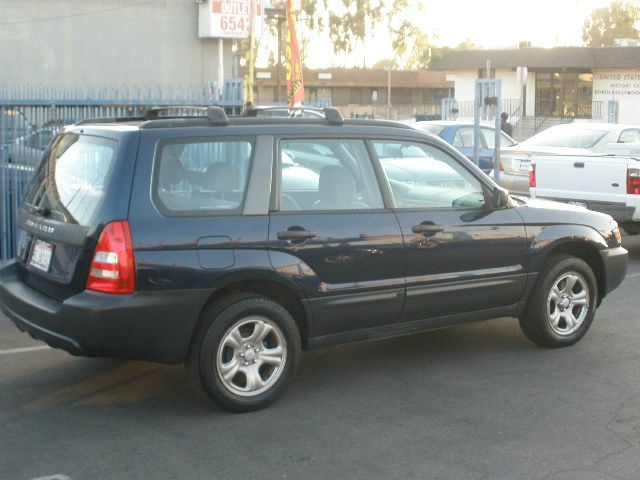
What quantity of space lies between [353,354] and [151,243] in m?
2.32

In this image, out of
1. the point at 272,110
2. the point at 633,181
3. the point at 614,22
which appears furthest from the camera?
the point at 614,22

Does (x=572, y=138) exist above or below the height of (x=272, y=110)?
below

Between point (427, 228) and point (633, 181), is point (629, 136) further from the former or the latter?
point (427, 228)

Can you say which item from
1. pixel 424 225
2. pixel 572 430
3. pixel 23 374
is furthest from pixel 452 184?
pixel 23 374

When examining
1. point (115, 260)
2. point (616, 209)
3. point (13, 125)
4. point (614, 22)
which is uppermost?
point (614, 22)

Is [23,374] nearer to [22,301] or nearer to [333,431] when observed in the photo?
[22,301]

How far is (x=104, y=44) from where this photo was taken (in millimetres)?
25844

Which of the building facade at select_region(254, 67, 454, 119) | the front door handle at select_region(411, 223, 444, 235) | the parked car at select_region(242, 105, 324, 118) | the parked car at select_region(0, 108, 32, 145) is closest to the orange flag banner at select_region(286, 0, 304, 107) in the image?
the parked car at select_region(0, 108, 32, 145)

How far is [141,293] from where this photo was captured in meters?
5.69

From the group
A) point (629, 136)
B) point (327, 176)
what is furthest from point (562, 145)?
point (327, 176)

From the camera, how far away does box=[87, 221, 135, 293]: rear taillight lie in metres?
5.65

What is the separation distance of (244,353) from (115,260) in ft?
3.11

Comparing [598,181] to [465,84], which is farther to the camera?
[465,84]

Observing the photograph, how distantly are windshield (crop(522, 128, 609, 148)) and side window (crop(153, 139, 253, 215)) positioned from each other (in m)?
12.1
